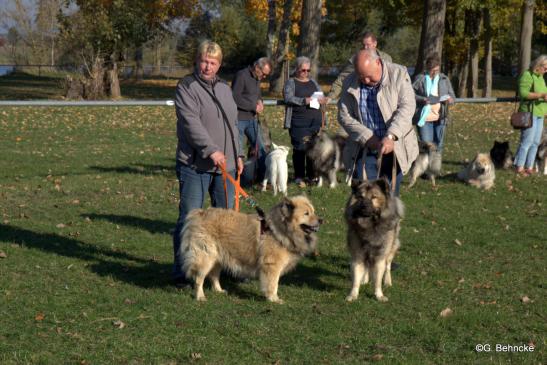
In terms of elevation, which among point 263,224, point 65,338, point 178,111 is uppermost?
point 178,111

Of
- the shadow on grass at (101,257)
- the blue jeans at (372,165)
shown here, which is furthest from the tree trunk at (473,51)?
the shadow on grass at (101,257)

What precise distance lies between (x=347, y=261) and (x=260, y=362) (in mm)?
2938

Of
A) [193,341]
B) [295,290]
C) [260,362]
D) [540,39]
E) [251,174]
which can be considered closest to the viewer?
[260,362]

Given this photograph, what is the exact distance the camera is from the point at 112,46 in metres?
32.6

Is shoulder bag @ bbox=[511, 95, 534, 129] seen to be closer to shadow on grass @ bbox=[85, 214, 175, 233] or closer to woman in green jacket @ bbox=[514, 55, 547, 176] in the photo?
woman in green jacket @ bbox=[514, 55, 547, 176]

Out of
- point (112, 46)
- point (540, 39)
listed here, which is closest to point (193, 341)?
point (112, 46)

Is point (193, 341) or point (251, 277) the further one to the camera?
point (251, 277)

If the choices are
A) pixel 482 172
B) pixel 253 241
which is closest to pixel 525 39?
pixel 482 172

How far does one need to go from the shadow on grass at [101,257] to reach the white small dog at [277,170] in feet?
12.4

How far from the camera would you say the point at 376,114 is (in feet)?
21.3

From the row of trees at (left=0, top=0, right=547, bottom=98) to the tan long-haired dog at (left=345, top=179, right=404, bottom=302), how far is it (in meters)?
17.4

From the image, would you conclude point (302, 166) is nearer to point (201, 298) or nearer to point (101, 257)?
point (101, 257)

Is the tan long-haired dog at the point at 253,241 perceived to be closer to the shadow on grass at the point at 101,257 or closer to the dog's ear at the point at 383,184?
the dog's ear at the point at 383,184

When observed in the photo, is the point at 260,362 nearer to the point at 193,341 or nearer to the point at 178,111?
the point at 193,341
